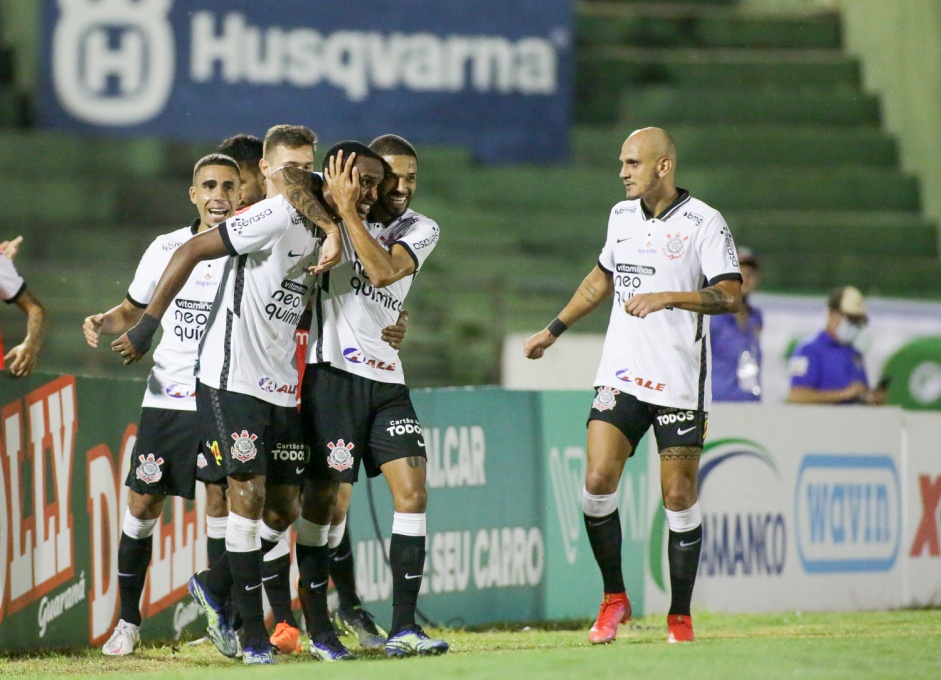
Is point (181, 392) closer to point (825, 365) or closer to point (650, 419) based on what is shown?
point (650, 419)

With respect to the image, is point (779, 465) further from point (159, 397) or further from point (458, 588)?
point (159, 397)

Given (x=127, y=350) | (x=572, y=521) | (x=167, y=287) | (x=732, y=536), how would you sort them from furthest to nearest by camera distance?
(x=732, y=536) < (x=572, y=521) < (x=167, y=287) < (x=127, y=350)

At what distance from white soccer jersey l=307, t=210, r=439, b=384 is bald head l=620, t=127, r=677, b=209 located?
1.14 m

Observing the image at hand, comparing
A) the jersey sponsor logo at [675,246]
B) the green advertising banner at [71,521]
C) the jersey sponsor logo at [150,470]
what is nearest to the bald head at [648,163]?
the jersey sponsor logo at [675,246]

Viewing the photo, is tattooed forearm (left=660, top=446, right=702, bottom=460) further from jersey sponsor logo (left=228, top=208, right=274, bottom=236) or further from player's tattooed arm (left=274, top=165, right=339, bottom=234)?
jersey sponsor logo (left=228, top=208, right=274, bottom=236)

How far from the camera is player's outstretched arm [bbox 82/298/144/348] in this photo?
6883mm

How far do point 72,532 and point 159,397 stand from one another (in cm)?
89

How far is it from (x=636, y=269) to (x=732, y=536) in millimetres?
3335

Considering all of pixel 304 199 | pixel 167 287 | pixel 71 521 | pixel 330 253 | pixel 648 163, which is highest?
pixel 648 163

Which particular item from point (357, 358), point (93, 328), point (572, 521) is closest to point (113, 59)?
point (572, 521)

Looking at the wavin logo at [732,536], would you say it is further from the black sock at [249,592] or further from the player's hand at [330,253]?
the player's hand at [330,253]

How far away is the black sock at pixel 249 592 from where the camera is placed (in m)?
6.35

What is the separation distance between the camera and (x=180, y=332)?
23.5 feet

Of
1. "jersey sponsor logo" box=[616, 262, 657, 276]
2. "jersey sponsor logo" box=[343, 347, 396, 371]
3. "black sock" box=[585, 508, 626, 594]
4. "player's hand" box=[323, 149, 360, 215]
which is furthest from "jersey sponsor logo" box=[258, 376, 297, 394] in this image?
"jersey sponsor logo" box=[616, 262, 657, 276]
